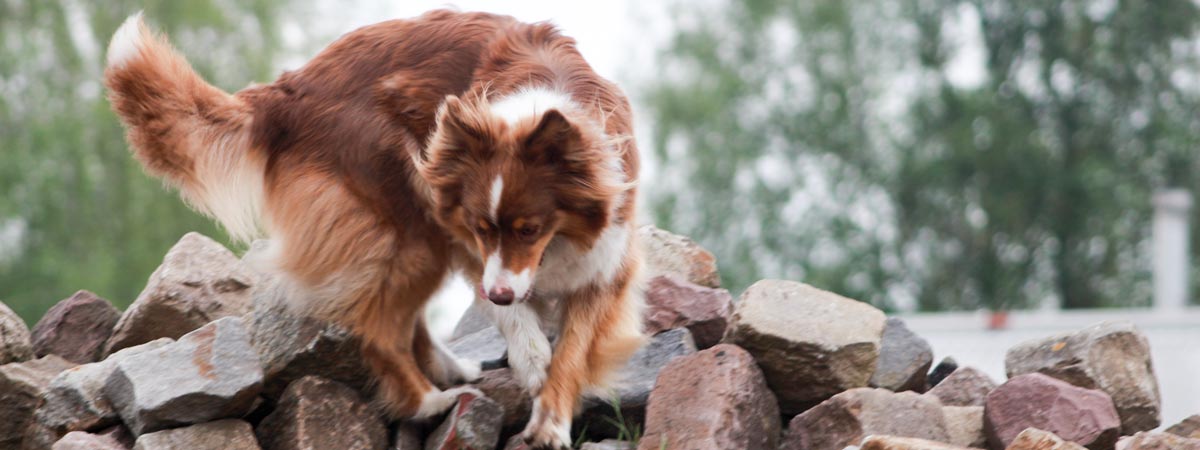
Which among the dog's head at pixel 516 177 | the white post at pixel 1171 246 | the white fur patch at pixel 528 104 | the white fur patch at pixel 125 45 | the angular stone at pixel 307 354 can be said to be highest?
the white fur patch at pixel 125 45

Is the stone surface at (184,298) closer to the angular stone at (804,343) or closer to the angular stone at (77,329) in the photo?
the angular stone at (77,329)

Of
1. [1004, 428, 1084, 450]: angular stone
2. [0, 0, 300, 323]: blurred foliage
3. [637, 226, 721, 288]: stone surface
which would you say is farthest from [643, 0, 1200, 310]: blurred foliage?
[1004, 428, 1084, 450]: angular stone

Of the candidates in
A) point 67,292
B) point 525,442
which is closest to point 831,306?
point 525,442

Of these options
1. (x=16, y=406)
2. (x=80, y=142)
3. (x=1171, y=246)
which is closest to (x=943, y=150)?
(x=1171, y=246)

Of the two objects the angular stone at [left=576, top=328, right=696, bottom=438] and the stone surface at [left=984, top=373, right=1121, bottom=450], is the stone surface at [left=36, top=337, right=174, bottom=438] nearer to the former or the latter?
the angular stone at [left=576, top=328, right=696, bottom=438]

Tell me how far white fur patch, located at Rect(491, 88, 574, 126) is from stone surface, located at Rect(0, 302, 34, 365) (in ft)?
7.76

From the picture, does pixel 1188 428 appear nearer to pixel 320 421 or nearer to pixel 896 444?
pixel 896 444

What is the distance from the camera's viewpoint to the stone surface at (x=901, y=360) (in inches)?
212

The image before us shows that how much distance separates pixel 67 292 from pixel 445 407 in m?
17.9

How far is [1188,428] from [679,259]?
7.71 ft

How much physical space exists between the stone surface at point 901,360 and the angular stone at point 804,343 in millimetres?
263

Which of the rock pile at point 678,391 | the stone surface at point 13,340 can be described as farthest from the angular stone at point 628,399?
the stone surface at point 13,340

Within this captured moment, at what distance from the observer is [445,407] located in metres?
5.26

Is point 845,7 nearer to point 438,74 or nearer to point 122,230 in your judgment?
point 122,230
